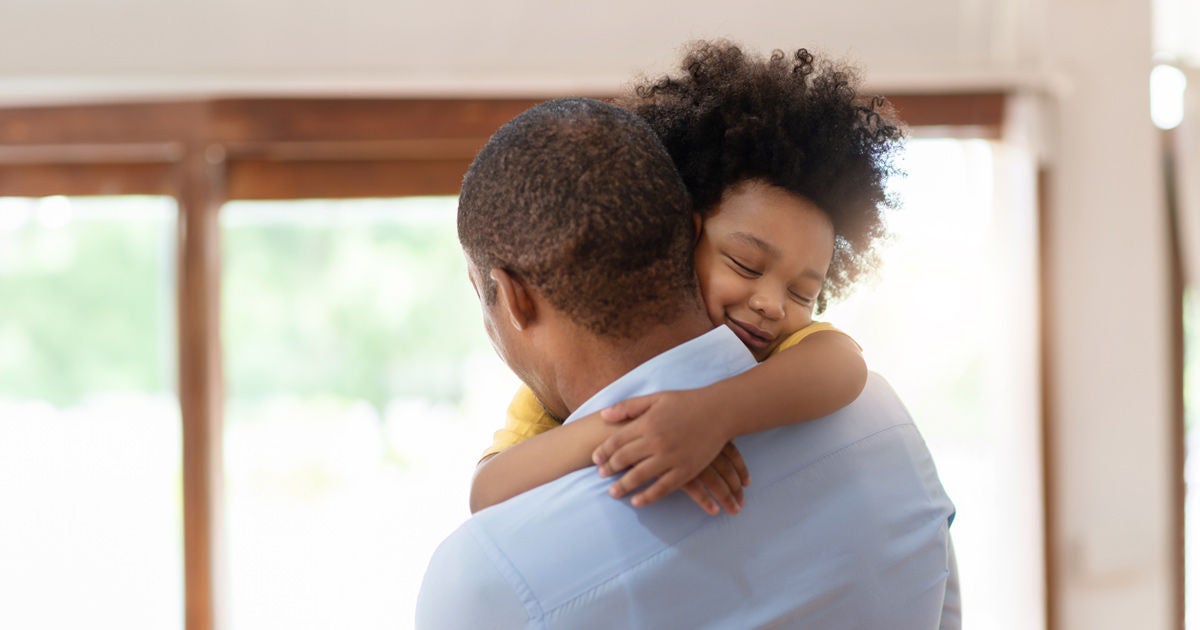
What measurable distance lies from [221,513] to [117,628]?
0.45 meters

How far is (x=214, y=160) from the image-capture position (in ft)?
9.07

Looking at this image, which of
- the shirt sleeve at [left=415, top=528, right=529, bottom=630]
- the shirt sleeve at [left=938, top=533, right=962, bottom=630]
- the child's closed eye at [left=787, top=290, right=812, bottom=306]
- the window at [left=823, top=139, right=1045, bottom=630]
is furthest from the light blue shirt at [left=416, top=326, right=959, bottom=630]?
the window at [left=823, top=139, right=1045, bottom=630]

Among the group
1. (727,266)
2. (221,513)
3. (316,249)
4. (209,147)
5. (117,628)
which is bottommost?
(117,628)

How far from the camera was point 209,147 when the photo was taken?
2.75 m

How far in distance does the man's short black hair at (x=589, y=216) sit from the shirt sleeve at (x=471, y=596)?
20cm

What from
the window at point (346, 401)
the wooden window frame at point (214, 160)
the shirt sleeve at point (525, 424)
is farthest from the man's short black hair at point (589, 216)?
the window at point (346, 401)

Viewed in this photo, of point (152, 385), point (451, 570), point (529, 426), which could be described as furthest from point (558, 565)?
point (152, 385)

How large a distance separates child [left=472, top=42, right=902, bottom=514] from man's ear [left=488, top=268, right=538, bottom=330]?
10 centimetres

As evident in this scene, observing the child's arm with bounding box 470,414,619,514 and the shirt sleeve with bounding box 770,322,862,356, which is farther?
the shirt sleeve with bounding box 770,322,862,356

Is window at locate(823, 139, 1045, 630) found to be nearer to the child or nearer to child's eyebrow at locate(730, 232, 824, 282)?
the child

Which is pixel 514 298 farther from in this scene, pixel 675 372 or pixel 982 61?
pixel 982 61

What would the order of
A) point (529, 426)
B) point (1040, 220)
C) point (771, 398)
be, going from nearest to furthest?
point (771, 398), point (529, 426), point (1040, 220)

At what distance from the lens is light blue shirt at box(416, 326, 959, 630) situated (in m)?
0.71

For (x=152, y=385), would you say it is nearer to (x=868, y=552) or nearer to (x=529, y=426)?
(x=529, y=426)
